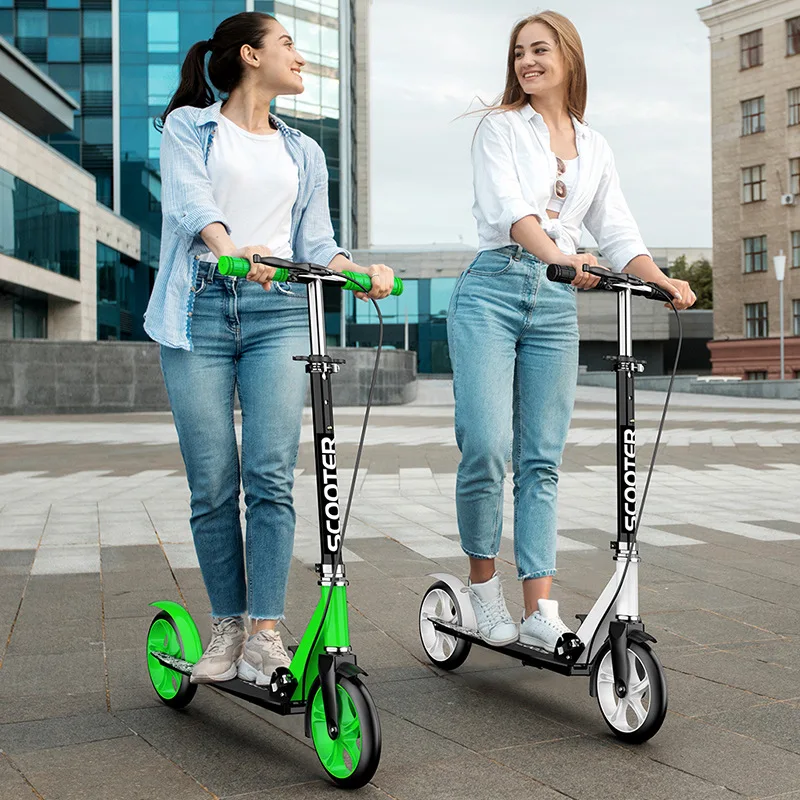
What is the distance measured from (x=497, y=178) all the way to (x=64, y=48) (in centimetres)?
5358

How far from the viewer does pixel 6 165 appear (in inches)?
1198

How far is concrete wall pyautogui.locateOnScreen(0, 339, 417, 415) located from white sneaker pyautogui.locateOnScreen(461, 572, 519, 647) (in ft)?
70.6

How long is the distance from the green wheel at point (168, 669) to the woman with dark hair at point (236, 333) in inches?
6.5

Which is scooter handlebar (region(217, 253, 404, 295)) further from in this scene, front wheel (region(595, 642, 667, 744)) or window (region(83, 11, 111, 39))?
window (region(83, 11, 111, 39))

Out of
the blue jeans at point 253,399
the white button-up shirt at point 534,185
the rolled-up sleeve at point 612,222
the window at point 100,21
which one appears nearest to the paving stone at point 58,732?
the blue jeans at point 253,399

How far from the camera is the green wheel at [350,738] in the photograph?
8.33 feet

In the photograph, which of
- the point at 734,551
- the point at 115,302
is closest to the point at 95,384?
the point at 115,302

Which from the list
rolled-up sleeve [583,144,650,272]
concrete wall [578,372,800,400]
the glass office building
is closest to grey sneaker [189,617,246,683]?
rolled-up sleeve [583,144,650,272]

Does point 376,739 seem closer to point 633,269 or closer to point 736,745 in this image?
point 736,745

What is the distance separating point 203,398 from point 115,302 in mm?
41772

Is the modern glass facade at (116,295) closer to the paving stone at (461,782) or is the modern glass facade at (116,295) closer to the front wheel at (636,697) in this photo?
the front wheel at (636,697)

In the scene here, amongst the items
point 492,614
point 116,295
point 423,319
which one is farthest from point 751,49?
point 492,614

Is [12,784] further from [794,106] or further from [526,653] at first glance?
[794,106]

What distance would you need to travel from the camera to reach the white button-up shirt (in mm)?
3402
